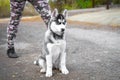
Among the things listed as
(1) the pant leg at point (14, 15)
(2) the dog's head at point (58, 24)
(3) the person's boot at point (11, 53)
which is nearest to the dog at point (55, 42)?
(2) the dog's head at point (58, 24)

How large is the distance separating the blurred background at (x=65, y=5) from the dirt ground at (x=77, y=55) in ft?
15.7

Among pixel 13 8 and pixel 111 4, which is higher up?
pixel 13 8

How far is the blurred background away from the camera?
16.4m

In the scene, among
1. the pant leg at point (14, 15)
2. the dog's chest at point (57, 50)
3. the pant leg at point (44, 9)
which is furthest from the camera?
the pant leg at point (14, 15)

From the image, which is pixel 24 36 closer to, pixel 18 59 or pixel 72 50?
pixel 72 50

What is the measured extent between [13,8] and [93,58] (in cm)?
188

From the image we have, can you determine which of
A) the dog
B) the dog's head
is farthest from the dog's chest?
the dog's head

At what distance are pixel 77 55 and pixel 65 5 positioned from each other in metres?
12.6

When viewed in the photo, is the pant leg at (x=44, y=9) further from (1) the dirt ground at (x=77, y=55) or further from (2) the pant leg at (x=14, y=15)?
(1) the dirt ground at (x=77, y=55)

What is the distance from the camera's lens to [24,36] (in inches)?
413

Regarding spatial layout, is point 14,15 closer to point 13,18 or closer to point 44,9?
point 13,18

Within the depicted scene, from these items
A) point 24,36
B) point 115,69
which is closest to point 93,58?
point 115,69

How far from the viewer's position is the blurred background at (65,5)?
645 inches

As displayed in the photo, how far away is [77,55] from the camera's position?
7461 mm
